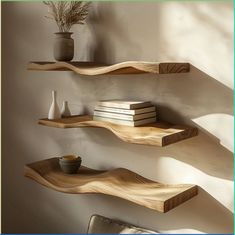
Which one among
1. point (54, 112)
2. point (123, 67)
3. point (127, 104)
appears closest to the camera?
point (123, 67)

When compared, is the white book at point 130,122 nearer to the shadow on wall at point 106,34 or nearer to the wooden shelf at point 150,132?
the wooden shelf at point 150,132

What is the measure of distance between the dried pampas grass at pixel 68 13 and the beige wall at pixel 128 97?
57 millimetres

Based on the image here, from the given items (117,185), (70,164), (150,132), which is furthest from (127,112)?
(70,164)

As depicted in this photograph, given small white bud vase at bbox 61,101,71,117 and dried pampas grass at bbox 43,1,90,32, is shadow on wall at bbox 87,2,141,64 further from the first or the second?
small white bud vase at bbox 61,101,71,117

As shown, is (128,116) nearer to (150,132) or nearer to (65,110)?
(150,132)

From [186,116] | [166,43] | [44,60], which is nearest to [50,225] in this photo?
[44,60]

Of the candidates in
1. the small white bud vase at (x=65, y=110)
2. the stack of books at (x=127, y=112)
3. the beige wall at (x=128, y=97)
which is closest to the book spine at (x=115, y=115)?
the stack of books at (x=127, y=112)

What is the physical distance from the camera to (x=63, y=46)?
6.23 feet

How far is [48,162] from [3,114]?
0.61 meters

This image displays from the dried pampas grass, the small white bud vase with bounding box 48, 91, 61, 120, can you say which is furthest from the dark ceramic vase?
the small white bud vase with bounding box 48, 91, 61, 120

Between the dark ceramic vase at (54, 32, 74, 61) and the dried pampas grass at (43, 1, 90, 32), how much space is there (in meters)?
0.06

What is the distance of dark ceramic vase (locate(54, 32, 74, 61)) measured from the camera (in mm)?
1901

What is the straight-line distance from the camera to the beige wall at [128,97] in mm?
1614

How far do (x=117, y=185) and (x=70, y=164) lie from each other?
34 cm
